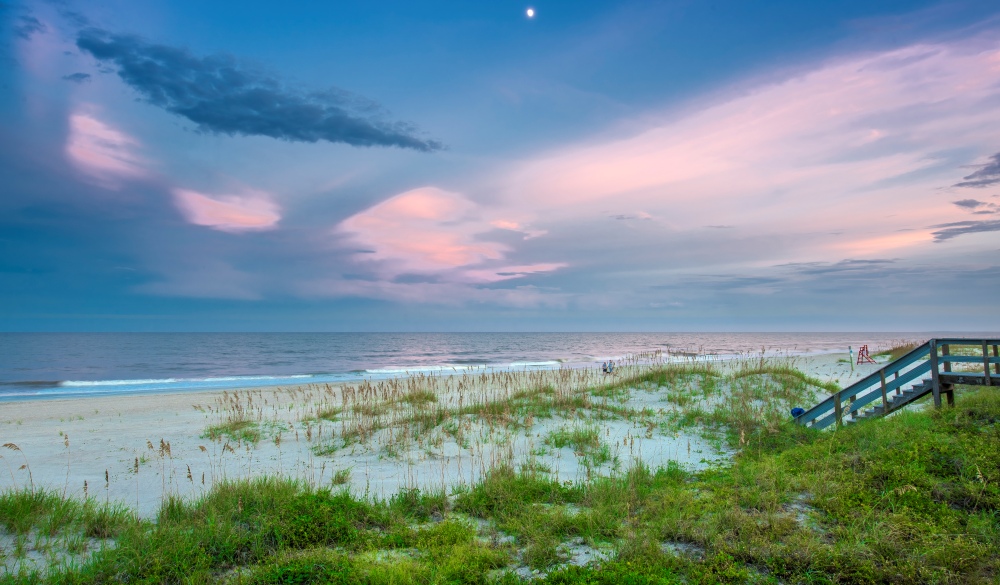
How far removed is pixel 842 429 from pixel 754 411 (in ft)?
12.4

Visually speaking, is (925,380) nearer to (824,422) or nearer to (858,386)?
(858,386)

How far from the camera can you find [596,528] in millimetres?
6691

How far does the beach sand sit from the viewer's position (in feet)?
31.7

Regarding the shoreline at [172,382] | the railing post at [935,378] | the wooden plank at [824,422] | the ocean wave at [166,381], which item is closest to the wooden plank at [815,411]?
the wooden plank at [824,422]

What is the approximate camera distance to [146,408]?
21.8m

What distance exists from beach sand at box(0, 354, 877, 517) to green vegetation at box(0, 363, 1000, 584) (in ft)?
3.02

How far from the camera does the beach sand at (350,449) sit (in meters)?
9.67

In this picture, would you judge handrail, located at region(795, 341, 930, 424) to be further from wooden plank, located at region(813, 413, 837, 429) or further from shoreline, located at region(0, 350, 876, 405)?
shoreline, located at region(0, 350, 876, 405)

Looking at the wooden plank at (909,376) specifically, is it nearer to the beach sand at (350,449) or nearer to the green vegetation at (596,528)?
the green vegetation at (596,528)

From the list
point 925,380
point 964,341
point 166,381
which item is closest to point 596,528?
point 925,380

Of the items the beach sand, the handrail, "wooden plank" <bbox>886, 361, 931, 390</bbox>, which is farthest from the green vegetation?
the handrail

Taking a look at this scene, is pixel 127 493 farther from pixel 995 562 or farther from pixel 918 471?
pixel 918 471

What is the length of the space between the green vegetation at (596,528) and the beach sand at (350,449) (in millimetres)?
922

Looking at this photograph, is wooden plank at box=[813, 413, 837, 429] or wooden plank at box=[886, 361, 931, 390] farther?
wooden plank at box=[813, 413, 837, 429]
